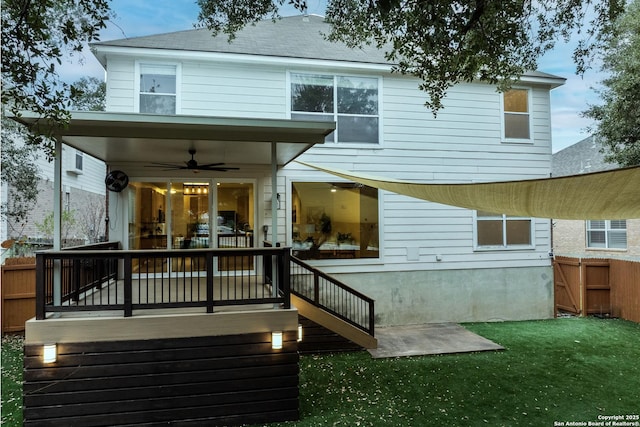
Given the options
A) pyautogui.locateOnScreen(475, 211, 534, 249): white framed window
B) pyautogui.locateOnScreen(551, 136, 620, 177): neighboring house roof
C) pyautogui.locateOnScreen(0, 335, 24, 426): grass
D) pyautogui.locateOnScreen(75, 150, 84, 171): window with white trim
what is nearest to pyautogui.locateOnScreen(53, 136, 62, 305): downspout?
pyautogui.locateOnScreen(0, 335, 24, 426): grass

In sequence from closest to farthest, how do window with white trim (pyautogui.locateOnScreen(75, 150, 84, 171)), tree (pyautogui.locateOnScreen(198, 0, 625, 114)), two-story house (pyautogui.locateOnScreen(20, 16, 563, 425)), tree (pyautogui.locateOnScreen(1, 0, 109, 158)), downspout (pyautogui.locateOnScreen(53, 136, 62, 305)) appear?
tree (pyautogui.locateOnScreen(1, 0, 109, 158)), two-story house (pyautogui.locateOnScreen(20, 16, 563, 425)), downspout (pyautogui.locateOnScreen(53, 136, 62, 305)), tree (pyautogui.locateOnScreen(198, 0, 625, 114)), window with white trim (pyautogui.locateOnScreen(75, 150, 84, 171))

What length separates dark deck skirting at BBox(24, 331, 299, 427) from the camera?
150 inches

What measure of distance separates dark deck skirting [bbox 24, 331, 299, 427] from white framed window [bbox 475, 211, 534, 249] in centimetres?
601

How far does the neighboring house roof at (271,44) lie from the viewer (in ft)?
23.6

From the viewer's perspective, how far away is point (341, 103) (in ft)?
26.1

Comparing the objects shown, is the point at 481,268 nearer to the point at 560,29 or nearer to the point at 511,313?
the point at 511,313

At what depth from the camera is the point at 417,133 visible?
8.29 metres

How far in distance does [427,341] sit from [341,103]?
5.05m

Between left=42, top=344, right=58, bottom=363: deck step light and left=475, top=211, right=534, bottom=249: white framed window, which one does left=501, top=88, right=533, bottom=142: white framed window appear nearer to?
left=475, top=211, right=534, bottom=249: white framed window

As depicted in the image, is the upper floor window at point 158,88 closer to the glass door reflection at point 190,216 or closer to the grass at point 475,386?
the glass door reflection at point 190,216

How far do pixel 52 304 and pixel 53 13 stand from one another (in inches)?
165

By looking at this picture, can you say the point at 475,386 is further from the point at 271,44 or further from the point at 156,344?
the point at 271,44

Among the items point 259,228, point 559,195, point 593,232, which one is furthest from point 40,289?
point 593,232

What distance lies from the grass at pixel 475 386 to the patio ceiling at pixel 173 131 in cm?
325
